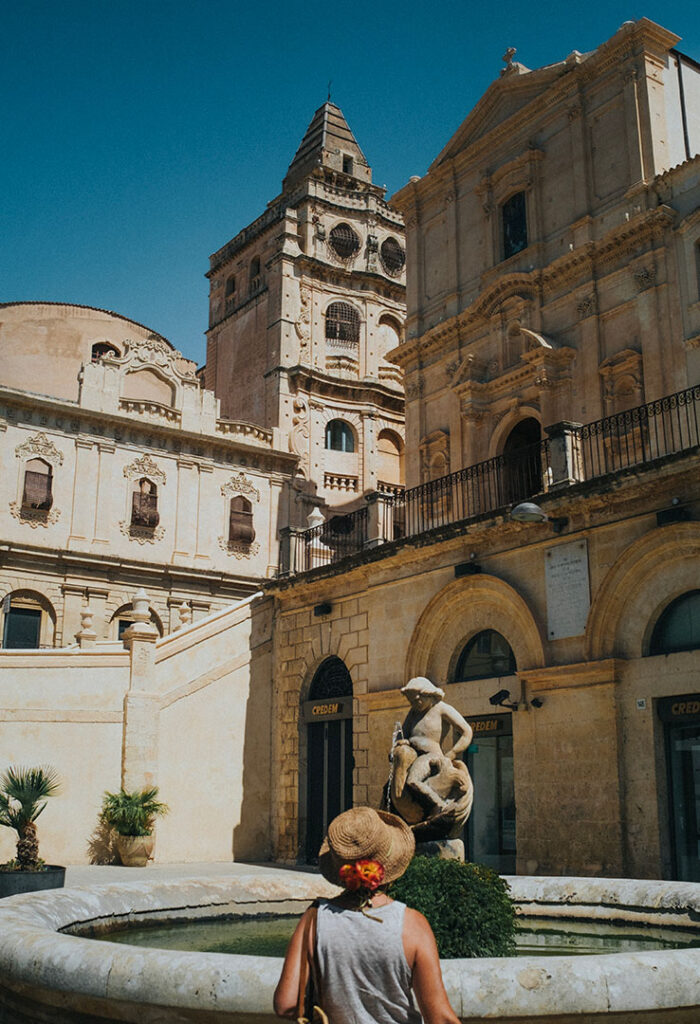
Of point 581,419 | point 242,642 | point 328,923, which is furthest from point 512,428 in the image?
point 328,923

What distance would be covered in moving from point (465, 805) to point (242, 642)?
47.6 ft

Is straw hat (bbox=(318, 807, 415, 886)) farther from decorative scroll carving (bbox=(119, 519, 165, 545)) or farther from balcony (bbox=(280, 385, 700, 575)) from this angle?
decorative scroll carving (bbox=(119, 519, 165, 545))

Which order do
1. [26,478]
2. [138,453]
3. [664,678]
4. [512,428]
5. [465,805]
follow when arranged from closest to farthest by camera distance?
[465,805], [664,678], [512,428], [26,478], [138,453]

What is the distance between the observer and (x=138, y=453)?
1332 inches

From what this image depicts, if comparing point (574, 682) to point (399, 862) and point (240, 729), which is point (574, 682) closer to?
point (240, 729)

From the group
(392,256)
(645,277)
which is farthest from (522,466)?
(392,256)

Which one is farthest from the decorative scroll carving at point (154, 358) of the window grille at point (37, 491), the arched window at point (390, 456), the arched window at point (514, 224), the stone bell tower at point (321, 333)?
the arched window at point (514, 224)

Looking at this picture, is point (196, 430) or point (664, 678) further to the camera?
point (196, 430)

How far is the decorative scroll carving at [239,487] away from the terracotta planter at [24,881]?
23229 millimetres

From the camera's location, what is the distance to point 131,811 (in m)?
20.5

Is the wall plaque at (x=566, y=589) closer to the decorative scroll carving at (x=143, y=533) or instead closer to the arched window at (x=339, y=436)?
the decorative scroll carving at (x=143, y=533)

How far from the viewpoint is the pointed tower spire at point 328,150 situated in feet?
149

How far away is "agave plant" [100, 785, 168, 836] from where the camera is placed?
20500 mm

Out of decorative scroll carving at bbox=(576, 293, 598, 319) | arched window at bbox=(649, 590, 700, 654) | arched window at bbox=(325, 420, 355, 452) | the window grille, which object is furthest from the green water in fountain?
arched window at bbox=(325, 420, 355, 452)
